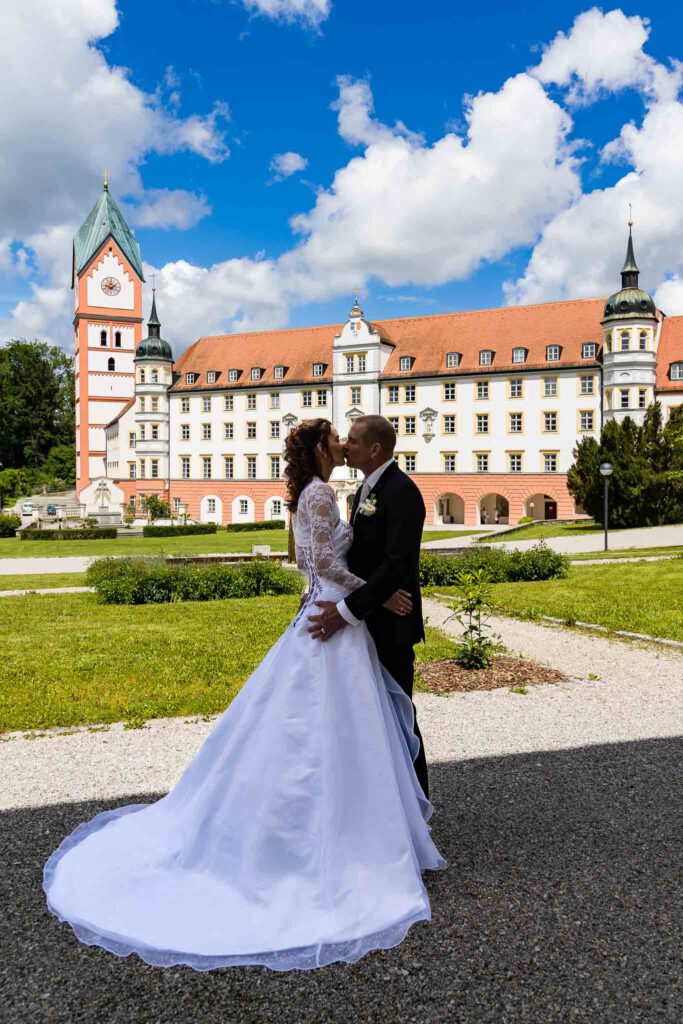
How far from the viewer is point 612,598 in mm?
14367

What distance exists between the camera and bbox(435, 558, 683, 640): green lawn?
12055 mm

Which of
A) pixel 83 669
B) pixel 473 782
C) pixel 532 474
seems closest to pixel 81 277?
pixel 532 474

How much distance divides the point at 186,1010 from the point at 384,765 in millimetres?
1338

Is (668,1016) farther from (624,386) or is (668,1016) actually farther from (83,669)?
(624,386)

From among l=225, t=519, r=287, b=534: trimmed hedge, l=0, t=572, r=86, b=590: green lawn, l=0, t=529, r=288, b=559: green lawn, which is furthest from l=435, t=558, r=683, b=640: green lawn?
l=225, t=519, r=287, b=534: trimmed hedge

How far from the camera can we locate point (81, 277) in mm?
68125

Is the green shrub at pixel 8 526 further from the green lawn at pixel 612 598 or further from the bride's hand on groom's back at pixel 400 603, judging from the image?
the bride's hand on groom's back at pixel 400 603

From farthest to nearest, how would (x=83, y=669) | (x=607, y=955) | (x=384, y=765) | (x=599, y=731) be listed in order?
(x=83, y=669) < (x=599, y=731) < (x=384, y=765) < (x=607, y=955)

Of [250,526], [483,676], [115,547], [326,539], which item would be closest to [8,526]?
[250,526]

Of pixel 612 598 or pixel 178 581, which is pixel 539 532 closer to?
pixel 612 598

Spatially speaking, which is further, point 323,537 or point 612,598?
point 612,598

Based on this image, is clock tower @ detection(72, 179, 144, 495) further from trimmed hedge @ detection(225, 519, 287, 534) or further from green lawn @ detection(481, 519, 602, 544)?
green lawn @ detection(481, 519, 602, 544)

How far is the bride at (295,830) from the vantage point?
3.56m

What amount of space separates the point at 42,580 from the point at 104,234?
56425 millimetres
